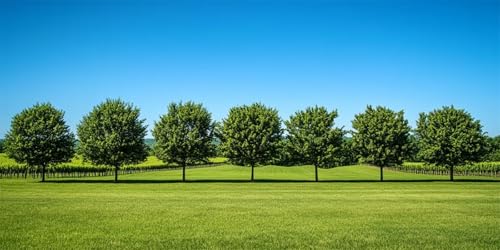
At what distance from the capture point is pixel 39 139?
61562 millimetres

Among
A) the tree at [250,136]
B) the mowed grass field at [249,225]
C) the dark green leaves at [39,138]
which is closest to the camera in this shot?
the mowed grass field at [249,225]

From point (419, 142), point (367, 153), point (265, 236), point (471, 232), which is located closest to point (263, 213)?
point (265, 236)

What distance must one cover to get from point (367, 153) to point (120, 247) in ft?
176

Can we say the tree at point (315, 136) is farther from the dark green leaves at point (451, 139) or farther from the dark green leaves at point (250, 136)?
the dark green leaves at point (451, 139)

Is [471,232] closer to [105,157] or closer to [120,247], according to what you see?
[120,247]

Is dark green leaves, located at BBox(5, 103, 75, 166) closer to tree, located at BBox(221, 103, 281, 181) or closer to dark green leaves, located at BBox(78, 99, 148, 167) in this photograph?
dark green leaves, located at BBox(78, 99, 148, 167)

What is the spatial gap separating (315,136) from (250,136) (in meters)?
9.67

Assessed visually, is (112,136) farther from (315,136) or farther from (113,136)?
(315,136)

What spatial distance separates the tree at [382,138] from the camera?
6312 centimetres

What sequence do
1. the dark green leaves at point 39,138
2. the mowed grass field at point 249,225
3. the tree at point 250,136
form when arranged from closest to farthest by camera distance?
the mowed grass field at point 249,225 < the dark green leaves at point 39,138 < the tree at point 250,136

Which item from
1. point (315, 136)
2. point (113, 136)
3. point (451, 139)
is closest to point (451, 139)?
point (451, 139)

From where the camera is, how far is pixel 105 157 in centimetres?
6231

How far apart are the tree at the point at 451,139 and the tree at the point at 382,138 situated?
3.65 meters

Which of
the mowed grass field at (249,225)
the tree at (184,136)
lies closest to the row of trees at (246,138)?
the tree at (184,136)
